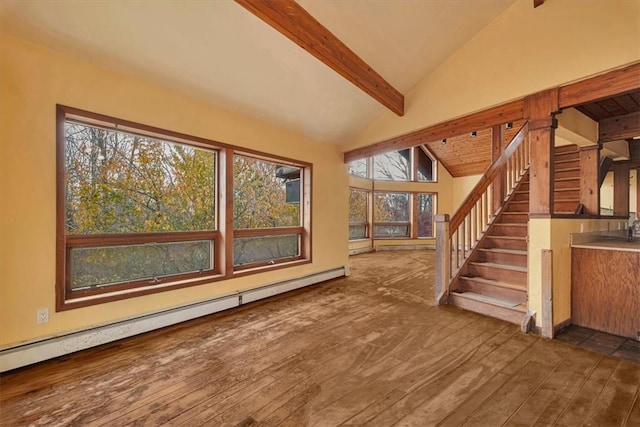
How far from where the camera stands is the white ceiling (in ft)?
7.23

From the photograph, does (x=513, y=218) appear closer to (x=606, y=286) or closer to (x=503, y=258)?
(x=503, y=258)

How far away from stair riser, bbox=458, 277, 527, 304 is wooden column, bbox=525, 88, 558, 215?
109 centimetres

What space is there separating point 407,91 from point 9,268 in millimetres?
4822

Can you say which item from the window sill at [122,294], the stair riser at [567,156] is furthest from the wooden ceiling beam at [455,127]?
the window sill at [122,294]

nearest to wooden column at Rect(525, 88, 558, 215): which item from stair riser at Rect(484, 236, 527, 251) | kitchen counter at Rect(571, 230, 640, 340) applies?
kitchen counter at Rect(571, 230, 640, 340)

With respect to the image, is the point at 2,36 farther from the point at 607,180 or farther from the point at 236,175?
the point at 607,180

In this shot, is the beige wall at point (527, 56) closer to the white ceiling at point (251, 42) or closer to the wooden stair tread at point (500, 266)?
the white ceiling at point (251, 42)

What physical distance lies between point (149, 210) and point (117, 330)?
1.22 meters

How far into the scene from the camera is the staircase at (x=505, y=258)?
11.1 ft

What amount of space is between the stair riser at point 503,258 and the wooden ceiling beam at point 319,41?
2586 millimetres

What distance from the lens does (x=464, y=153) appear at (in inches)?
342

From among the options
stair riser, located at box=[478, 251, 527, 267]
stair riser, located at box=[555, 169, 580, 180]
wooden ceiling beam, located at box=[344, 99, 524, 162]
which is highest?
wooden ceiling beam, located at box=[344, 99, 524, 162]

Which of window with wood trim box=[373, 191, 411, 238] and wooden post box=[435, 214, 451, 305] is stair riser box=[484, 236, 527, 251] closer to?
wooden post box=[435, 214, 451, 305]

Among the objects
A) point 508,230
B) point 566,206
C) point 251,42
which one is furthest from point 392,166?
point 251,42
